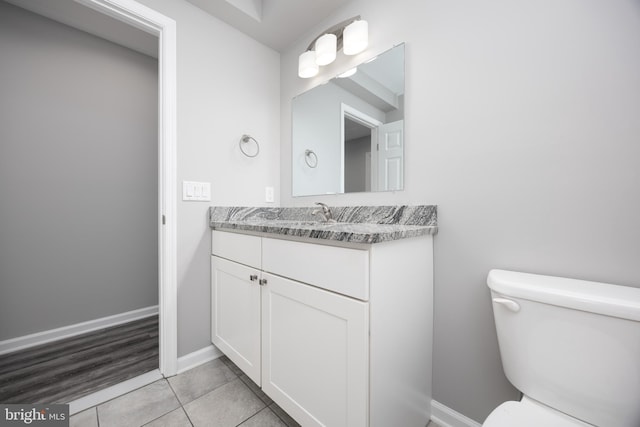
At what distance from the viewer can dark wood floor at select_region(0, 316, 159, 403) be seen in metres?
1.27

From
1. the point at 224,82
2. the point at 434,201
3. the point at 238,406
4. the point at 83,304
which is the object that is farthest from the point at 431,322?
the point at 83,304

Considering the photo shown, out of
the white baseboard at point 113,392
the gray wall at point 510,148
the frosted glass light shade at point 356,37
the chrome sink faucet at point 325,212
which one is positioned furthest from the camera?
the chrome sink faucet at point 325,212

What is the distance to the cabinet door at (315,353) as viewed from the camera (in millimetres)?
781

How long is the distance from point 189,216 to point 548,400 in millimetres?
1765

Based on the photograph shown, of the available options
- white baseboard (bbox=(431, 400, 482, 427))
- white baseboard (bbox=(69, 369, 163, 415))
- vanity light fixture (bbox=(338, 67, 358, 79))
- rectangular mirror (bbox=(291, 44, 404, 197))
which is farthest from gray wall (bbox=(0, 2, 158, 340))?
white baseboard (bbox=(431, 400, 482, 427))

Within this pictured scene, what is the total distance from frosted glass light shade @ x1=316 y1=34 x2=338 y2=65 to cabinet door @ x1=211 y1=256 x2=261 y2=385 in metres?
1.31

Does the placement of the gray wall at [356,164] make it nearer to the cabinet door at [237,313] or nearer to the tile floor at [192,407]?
the cabinet door at [237,313]

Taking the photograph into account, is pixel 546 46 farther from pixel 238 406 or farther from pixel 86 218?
pixel 86 218

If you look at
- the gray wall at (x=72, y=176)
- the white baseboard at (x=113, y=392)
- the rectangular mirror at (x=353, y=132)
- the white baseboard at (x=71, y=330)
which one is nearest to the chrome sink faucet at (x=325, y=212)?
the rectangular mirror at (x=353, y=132)

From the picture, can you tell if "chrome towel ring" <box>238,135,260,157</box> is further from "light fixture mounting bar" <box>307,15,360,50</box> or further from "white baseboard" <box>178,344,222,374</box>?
"white baseboard" <box>178,344,222,374</box>

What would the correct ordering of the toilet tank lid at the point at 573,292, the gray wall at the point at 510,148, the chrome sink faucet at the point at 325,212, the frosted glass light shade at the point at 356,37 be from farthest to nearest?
the chrome sink faucet at the point at 325,212
the frosted glass light shade at the point at 356,37
the gray wall at the point at 510,148
the toilet tank lid at the point at 573,292

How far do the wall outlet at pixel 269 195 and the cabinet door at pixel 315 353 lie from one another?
0.87 m

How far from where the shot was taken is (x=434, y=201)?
115 cm

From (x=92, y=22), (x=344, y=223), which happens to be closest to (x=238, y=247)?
(x=344, y=223)
